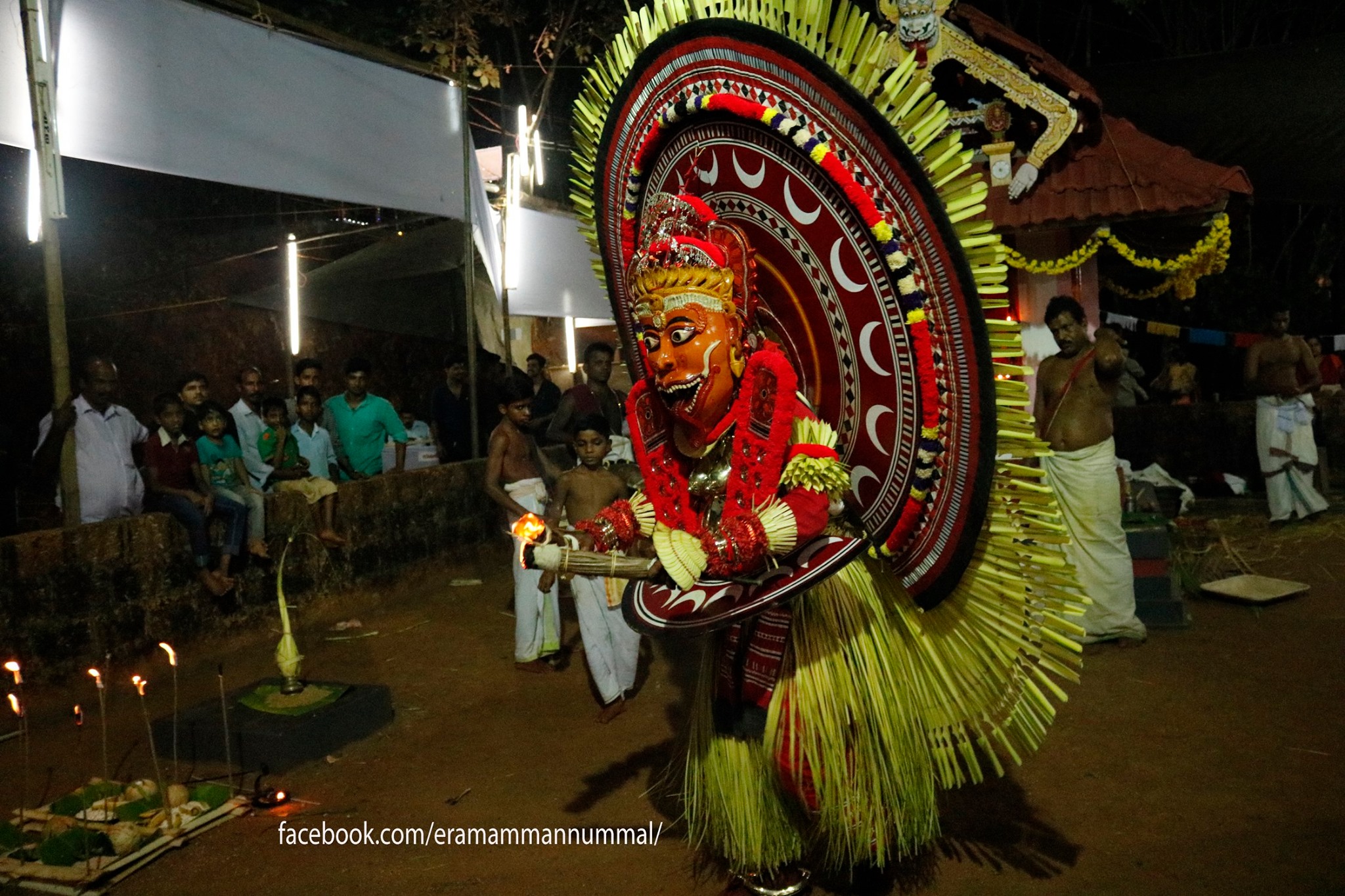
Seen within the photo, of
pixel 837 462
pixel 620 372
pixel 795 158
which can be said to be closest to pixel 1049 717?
pixel 837 462

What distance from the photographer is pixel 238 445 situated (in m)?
7.48

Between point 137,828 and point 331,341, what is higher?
point 331,341

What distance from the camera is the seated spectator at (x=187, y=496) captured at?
6.38 meters

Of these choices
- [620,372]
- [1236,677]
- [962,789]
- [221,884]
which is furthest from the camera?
[620,372]

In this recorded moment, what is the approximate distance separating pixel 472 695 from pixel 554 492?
4.14 ft

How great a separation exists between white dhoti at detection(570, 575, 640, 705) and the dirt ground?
18 centimetres

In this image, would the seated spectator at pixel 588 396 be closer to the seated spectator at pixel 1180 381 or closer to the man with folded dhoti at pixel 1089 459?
the man with folded dhoti at pixel 1089 459

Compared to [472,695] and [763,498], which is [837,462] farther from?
[472,695]

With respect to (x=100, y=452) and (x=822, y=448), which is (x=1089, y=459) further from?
(x=100, y=452)

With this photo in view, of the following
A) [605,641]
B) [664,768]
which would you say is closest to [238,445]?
[605,641]

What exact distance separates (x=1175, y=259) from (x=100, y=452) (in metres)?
9.40

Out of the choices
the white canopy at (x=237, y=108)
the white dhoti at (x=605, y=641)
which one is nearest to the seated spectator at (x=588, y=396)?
the white canopy at (x=237, y=108)

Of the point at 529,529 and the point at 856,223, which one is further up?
the point at 856,223

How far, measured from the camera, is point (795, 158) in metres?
2.88
